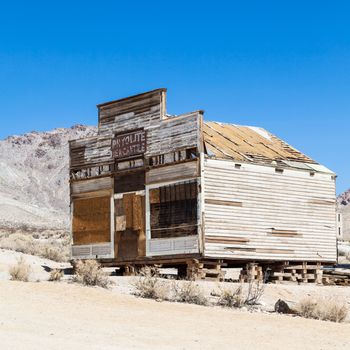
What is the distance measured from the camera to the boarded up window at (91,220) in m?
26.2

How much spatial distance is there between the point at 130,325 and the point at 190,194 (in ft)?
33.1

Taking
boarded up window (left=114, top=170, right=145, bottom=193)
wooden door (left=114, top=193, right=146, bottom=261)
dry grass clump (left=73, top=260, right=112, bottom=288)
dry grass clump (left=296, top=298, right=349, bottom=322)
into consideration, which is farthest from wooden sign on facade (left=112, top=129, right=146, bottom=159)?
dry grass clump (left=296, top=298, right=349, bottom=322)

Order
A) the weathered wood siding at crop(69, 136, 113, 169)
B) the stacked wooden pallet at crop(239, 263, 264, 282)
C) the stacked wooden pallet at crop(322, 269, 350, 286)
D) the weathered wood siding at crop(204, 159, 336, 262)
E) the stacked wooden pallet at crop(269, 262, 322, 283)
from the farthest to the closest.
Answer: the stacked wooden pallet at crop(322, 269, 350, 286) < the weathered wood siding at crop(69, 136, 113, 169) < the stacked wooden pallet at crop(269, 262, 322, 283) < the stacked wooden pallet at crop(239, 263, 264, 282) < the weathered wood siding at crop(204, 159, 336, 262)

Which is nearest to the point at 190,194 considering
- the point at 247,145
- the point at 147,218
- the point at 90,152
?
the point at 147,218

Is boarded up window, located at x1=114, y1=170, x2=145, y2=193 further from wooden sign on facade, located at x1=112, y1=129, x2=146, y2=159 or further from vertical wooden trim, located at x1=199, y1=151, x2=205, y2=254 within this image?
vertical wooden trim, located at x1=199, y1=151, x2=205, y2=254

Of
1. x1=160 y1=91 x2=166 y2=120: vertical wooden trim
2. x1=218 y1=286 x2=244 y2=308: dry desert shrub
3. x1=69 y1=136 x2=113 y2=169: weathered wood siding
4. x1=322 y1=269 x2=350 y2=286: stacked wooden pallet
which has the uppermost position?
x1=160 y1=91 x2=166 y2=120: vertical wooden trim

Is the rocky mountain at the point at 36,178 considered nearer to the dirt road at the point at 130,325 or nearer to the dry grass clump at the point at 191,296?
the dry grass clump at the point at 191,296

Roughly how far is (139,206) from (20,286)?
28.2ft

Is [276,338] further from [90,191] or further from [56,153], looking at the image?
[56,153]

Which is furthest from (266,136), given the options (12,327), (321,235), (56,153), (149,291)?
(56,153)

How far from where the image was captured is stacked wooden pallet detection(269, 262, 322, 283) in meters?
25.3

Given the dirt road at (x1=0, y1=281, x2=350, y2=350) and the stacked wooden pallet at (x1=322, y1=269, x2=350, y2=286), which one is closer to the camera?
the dirt road at (x1=0, y1=281, x2=350, y2=350)

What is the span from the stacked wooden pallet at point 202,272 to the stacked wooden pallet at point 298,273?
9.11ft

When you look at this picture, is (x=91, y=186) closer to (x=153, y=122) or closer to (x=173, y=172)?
(x=153, y=122)
